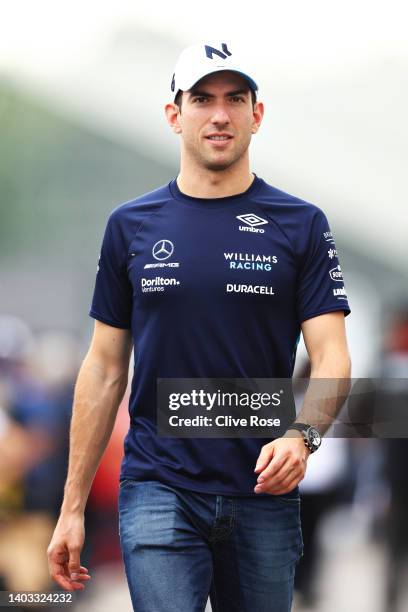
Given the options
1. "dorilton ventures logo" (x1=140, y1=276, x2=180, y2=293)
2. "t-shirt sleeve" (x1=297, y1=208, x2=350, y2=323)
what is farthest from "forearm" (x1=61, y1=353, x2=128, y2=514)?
"t-shirt sleeve" (x1=297, y1=208, x2=350, y2=323)

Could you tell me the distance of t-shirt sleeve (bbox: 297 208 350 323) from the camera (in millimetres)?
2592

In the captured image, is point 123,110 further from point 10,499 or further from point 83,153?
point 10,499

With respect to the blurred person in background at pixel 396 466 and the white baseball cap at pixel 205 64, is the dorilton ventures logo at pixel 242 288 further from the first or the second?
the blurred person in background at pixel 396 466

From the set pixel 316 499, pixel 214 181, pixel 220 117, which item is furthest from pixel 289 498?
pixel 316 499

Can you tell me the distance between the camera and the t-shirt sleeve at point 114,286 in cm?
273

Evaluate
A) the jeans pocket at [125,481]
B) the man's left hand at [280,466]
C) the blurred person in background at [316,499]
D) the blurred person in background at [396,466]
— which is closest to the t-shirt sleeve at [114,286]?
the jeans pocket at [125,481]

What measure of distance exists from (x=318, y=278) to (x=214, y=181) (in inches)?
12.9

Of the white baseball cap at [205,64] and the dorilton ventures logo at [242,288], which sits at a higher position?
the white baseball cap at [205,64]

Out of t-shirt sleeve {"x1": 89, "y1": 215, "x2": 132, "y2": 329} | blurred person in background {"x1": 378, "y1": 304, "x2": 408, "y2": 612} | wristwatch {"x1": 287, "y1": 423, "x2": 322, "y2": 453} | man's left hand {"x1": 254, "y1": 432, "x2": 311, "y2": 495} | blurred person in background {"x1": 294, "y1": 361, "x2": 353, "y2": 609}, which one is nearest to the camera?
man's left hand {"x1": 254, "y1": 432, "x2": 311, "y2": 495}

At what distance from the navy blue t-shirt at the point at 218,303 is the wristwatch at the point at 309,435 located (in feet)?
0.54

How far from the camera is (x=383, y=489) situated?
561 centimetres

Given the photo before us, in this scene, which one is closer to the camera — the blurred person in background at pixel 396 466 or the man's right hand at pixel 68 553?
the man's right hand at pixel 68 553

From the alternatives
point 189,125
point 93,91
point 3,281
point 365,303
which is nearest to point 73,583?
point 189,125

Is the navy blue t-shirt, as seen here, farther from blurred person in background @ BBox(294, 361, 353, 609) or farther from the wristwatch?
blurred person in background @ BBox(294, 361, 353, 609)
